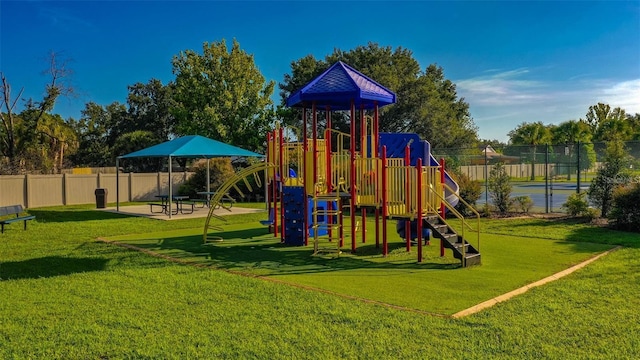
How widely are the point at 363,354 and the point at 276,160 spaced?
878cm

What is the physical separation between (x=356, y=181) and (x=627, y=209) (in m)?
7.66

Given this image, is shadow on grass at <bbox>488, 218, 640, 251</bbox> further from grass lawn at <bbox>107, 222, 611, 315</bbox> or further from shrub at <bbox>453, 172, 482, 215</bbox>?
shrub at <bbox>453, 172, 482, 215</bbox>

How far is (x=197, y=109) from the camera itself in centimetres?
3522

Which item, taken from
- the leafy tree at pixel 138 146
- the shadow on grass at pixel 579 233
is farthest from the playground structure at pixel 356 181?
the leafy tree at pixel 138 146

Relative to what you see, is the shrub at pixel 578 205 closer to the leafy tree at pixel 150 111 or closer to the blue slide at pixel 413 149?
the blue slide at pixel 413 149

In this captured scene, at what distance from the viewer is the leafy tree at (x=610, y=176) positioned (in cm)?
1444

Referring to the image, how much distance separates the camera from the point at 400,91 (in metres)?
36.5

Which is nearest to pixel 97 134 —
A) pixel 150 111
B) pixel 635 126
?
pixel 150 111

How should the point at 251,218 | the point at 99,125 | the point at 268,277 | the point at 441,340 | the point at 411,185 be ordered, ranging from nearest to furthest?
1. the point at 441,340
2. the point at 268,277
3. the point at 411,185
4. the point at 251,218
5. the point at 99,125

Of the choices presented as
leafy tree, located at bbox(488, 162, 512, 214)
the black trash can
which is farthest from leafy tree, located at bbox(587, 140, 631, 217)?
the black trash can

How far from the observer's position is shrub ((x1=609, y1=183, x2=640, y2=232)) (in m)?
12.7

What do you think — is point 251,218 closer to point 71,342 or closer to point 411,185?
point 411,185

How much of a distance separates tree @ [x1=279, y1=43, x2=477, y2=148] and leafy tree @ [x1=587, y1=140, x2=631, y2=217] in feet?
70.3

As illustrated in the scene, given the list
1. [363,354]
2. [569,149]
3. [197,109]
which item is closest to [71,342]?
[363,354]
